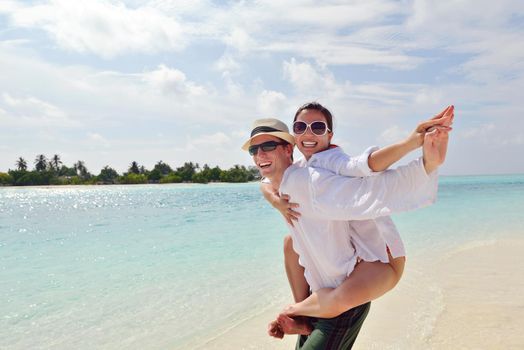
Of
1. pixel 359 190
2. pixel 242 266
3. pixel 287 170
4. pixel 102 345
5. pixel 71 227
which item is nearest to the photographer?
pixel 359 190

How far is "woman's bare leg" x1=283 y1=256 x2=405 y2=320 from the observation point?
6.46 feet

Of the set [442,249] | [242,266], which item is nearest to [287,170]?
[242,266]

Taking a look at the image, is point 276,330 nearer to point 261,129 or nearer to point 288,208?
point 288,208

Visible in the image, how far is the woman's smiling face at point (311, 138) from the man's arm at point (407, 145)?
1.17 feet

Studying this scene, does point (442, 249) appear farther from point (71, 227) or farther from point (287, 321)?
point (71, 227)

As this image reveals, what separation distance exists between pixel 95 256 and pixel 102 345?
677 centimetres

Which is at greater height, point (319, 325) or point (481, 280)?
point (319, 325)

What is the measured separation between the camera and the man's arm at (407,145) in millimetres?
1607

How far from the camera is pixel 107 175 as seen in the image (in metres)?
108

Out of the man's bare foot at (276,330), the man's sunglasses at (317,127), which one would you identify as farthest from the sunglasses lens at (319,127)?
the man's bare foot at (276,330)

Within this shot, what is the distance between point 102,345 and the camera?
4.94 metres

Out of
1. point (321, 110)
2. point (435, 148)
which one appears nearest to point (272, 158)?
point (321, 110)

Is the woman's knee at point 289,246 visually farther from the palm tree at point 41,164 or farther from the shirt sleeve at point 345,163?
the palm tree at point 41,164

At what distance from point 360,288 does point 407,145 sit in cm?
71
